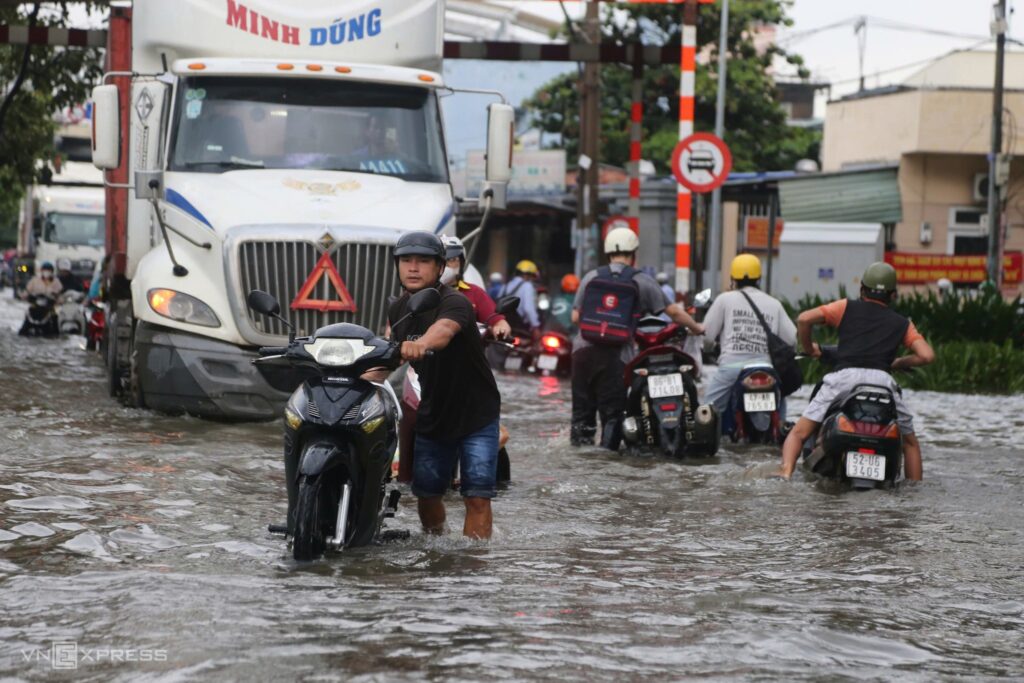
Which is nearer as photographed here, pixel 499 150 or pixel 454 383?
pixel 454 383

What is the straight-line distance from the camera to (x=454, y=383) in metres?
7.87

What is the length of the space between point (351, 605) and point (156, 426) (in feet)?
22.5

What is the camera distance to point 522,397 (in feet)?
61.0

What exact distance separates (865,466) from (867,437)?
0.19 metres

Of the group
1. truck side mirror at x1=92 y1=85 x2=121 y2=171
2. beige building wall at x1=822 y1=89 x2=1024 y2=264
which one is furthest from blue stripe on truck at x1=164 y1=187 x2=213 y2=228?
beige building wall at x1=822 y1=89 x2=1024 y2=264

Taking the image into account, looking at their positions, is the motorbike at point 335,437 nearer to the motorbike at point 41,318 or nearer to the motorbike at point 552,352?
the motorbike at point 552,352

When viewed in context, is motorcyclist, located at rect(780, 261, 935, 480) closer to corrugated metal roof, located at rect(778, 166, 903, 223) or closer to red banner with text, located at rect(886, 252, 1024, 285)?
red banner with text, located at rect(886, 252, 1024, 285)

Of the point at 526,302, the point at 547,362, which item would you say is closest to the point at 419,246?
the point at 547,362

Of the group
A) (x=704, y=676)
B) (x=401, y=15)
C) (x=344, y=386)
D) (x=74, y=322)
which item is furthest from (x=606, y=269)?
(x=74, y=322)

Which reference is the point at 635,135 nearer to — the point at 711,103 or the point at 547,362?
the point at 547,362

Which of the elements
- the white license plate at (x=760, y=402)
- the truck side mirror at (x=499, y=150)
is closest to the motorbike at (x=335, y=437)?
the white license plate at (x=760, y=402)

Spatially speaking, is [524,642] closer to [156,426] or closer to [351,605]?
[351,605]

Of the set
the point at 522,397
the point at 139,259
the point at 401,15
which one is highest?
the point at 401,15

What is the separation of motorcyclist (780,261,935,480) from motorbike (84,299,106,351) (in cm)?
1220
